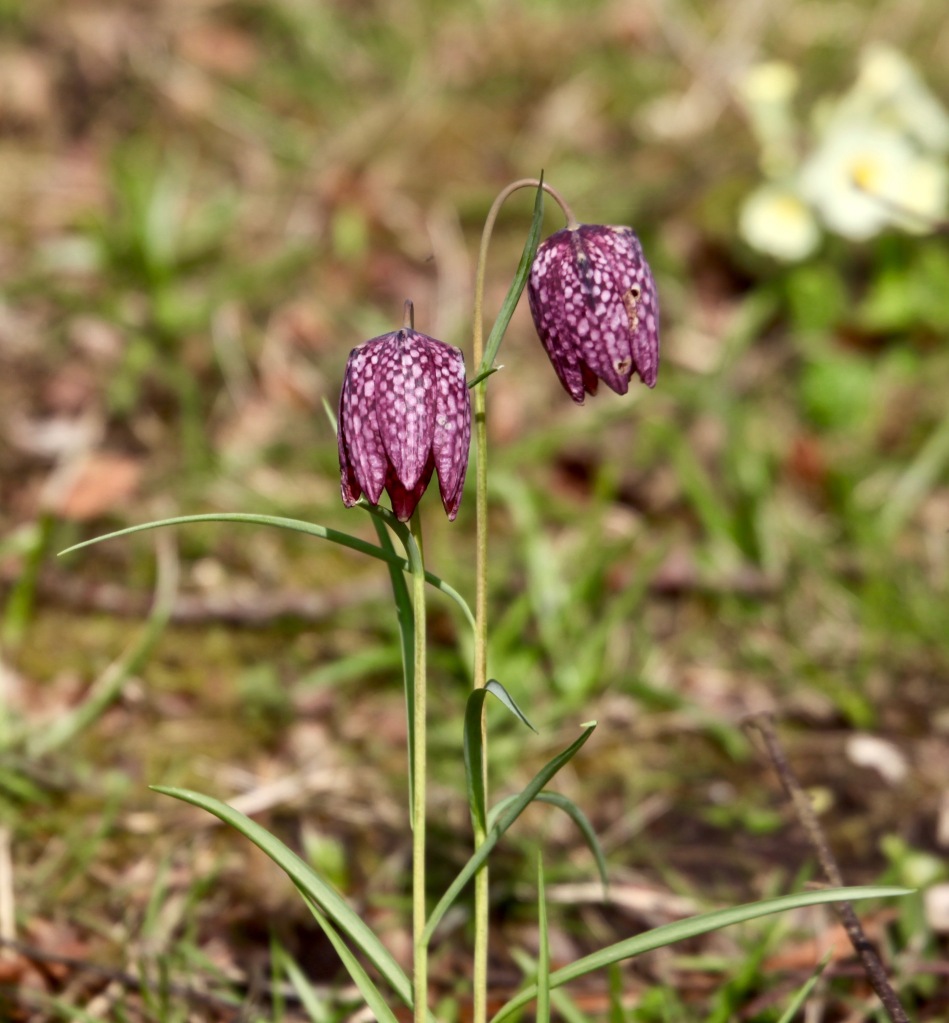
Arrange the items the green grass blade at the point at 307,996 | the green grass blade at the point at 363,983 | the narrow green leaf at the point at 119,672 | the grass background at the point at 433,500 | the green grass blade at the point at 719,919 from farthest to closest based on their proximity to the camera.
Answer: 1. the narrow green leaf at the point at 119,672
2. the grass background at the point at 433,500
3. the green grass blade at the point at 307,996
4. the green grass blade at the point at 363,983
5. the green grass blade at the point at 719,919

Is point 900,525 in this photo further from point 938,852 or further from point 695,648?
point 938,852

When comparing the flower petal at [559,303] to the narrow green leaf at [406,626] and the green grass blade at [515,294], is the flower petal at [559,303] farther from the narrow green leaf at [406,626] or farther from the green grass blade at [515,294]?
the narrow green leaf at [406,626]

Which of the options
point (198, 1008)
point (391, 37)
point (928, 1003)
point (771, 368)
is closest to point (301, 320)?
point (771, 368)

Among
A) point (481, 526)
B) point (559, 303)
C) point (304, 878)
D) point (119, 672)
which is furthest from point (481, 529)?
point (119, 672)

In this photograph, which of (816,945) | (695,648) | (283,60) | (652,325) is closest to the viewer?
(652,325)

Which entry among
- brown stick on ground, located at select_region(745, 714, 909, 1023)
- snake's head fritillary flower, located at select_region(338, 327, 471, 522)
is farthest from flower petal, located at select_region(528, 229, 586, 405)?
brown stick on ground, located at select_region(745, 714, 909, 1023)

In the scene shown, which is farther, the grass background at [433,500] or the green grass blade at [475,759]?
the grass background at [433,500]

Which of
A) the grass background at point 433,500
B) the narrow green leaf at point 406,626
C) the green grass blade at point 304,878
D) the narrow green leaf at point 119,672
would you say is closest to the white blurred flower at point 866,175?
the grass background at point 433,500

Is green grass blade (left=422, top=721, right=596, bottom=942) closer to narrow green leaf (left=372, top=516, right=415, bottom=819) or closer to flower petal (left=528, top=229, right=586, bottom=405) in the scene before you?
narrow green leaf (left=372, top=516, right=415, bottom=819)

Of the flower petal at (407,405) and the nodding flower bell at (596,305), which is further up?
the nodding flower bell at (596,305)
